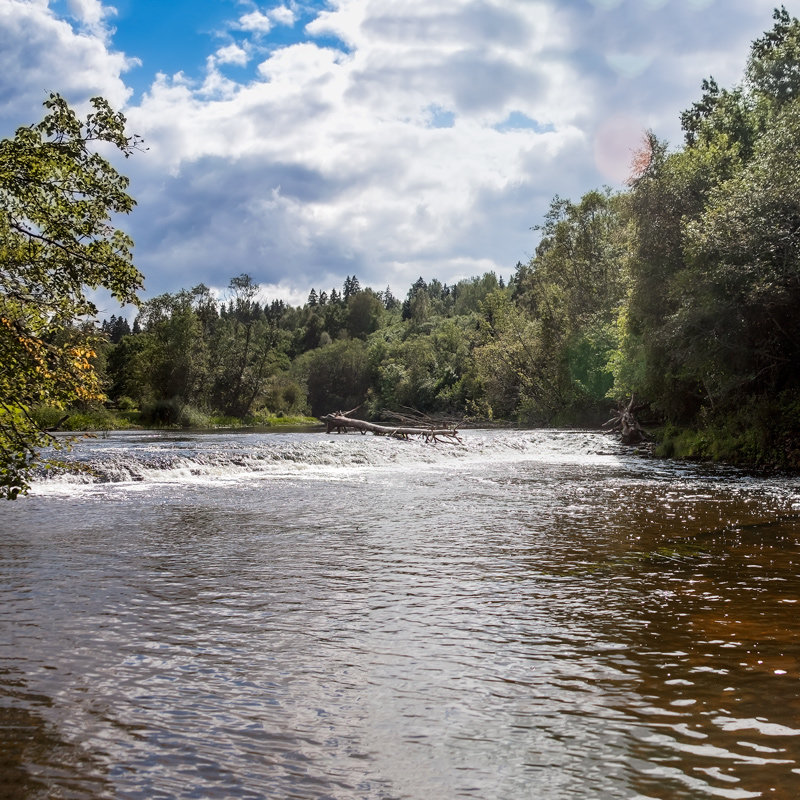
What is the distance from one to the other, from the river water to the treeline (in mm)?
8160

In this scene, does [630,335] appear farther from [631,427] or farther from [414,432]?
[414,432]

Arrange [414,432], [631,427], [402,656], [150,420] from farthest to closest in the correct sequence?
[150,420] → [414,432] → [631,427] → [402,656]

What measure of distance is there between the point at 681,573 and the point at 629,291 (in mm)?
26998

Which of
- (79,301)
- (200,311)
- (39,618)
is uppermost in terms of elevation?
(200,311)

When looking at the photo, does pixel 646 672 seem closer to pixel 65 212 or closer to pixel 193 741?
pixel 193 741

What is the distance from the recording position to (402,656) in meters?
6.21

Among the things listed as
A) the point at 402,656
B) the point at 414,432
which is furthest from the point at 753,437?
the point at 402,656

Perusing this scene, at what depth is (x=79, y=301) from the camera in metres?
8.55

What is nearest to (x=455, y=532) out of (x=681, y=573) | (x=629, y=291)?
(x=681, y=573)

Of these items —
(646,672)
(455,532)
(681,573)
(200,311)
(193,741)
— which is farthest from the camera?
(200,311)

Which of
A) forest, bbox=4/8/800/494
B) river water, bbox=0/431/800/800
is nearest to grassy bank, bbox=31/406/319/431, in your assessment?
forest, bbox=4/8/800/494

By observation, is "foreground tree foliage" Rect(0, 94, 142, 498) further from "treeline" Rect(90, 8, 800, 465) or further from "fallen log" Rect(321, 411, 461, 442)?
"fallen log" Rect(321, 411, 461, 442)

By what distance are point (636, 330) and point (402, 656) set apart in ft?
104

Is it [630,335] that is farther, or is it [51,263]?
[630,335]
